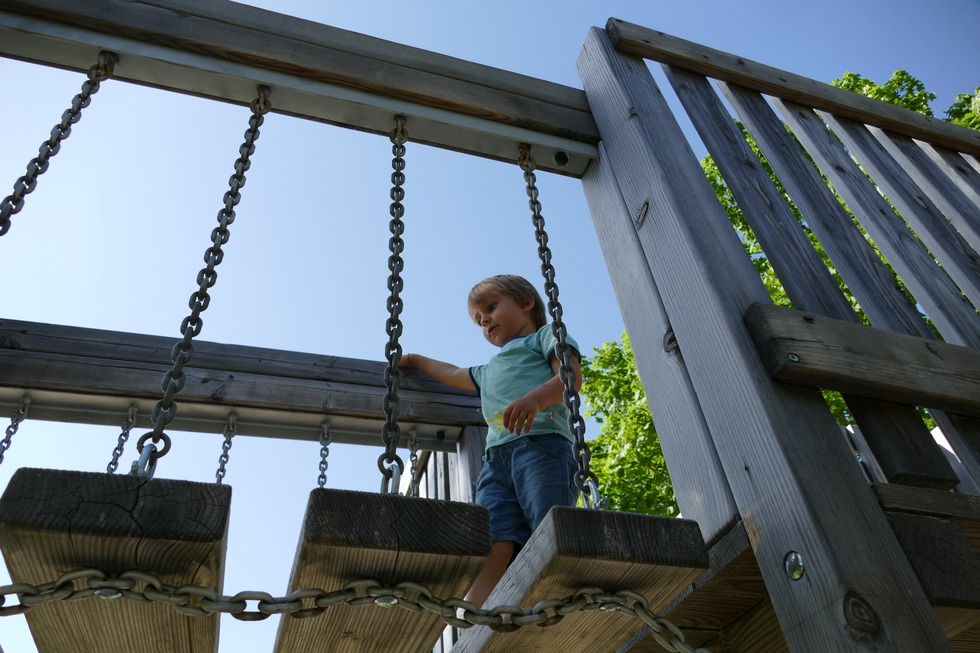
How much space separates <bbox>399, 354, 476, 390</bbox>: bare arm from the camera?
Result: 369 cm

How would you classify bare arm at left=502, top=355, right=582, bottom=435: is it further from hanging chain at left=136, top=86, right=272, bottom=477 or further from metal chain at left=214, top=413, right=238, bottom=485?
metal chain at left=214, top=413, right=238, bottom=485

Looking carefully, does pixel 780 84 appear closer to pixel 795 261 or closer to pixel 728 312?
A: pixel 795 261

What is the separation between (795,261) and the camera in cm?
208

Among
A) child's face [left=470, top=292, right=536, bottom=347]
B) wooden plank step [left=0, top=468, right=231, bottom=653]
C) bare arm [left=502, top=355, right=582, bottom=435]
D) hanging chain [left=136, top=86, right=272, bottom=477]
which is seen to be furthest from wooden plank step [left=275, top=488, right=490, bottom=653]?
child's face [left=470, top=292, right=536, bottom=347]

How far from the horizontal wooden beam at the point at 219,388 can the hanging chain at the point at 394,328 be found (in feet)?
6.05

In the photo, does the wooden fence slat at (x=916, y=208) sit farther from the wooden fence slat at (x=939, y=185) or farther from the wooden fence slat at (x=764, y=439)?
the wooden fence slat at (x=764, y=439)

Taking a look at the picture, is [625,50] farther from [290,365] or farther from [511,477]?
[290,365]

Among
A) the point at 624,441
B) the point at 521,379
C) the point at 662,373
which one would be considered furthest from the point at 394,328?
the point at 624,441

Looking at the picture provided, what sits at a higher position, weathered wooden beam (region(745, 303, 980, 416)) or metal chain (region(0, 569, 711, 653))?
weathered wooden beam (region(745, 303, 980, 416))

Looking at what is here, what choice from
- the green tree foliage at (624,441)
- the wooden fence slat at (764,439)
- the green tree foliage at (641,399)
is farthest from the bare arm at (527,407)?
the green tree foliage at (641,399)

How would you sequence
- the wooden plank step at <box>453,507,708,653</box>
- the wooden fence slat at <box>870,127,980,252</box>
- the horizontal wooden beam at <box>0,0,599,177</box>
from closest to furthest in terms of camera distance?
the wooden plank step at <box>453,507,708,653</box>
the horizontal wooden beam at <box>0,0,599,177</box>
the wooden fence slat at <box>870,127,980,252</box>

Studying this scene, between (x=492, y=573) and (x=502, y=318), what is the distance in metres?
1.26

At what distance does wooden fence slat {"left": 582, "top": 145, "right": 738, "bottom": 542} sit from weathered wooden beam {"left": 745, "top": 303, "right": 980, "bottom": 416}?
0.77ft

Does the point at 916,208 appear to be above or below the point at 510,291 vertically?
below
